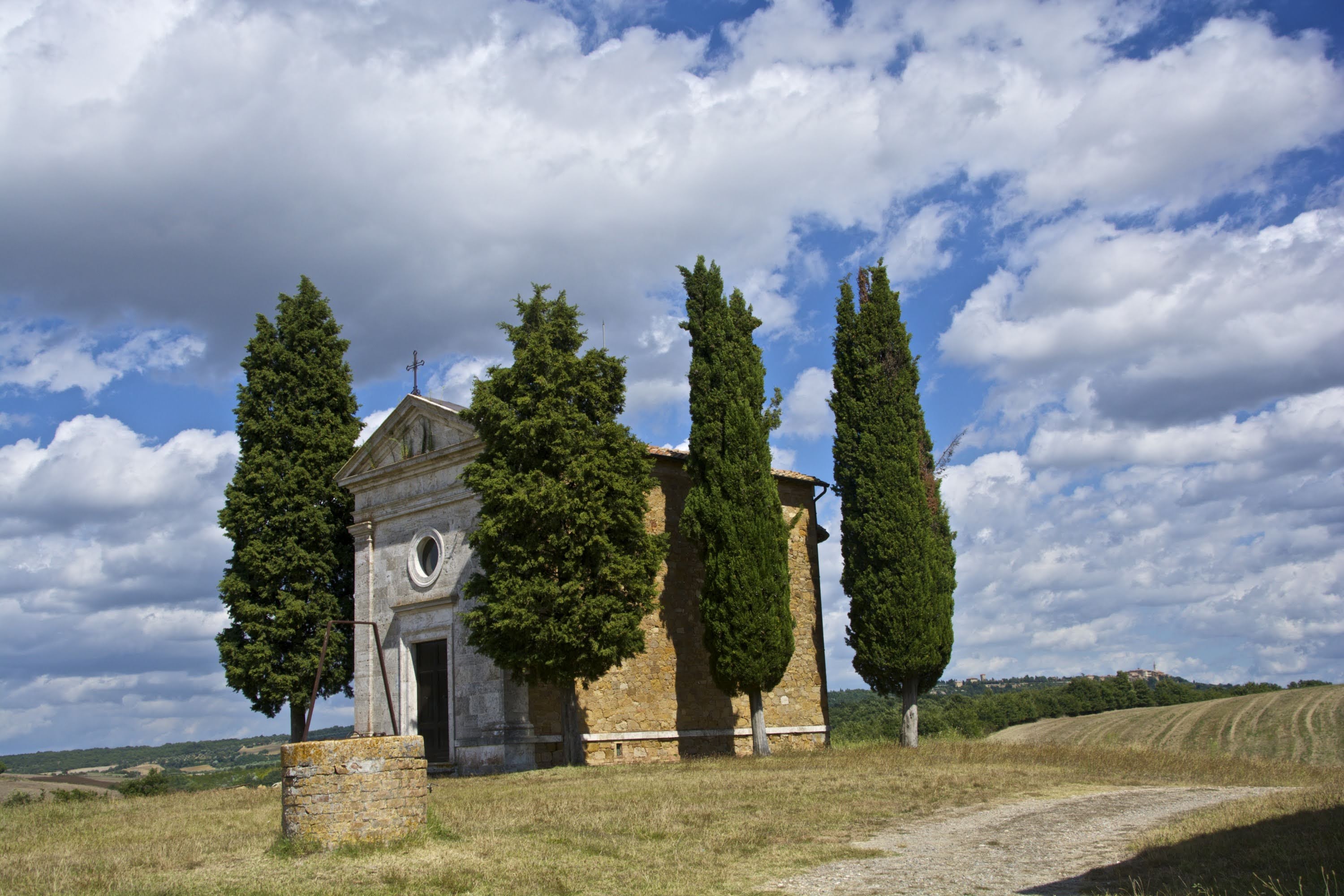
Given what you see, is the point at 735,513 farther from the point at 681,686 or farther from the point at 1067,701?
the point at 1067,701

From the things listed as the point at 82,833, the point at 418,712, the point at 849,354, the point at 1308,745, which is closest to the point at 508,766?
the point at 418,712

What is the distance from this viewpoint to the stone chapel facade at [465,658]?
1852cm

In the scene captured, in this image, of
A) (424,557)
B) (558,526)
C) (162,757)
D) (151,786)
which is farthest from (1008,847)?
(162,757)

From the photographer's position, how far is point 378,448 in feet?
71.6

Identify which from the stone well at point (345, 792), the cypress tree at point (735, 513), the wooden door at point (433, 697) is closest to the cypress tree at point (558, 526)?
the cypress tree at point (735, 513)

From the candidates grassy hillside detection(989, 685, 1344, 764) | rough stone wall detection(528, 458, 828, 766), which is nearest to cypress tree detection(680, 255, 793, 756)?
rough stone wall detection(528, 458, 828, 766)

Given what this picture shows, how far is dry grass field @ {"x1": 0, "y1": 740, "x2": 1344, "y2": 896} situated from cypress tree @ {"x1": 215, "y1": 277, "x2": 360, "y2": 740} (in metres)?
4.02

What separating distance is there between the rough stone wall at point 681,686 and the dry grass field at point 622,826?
1914 millimetres

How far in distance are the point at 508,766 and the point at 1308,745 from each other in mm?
23809

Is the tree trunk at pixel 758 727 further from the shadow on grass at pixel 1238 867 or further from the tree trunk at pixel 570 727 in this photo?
the shadow on grass at pixel 1238 867

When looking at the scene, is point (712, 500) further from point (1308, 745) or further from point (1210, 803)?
point (1308, 745)

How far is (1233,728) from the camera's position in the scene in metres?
32.7

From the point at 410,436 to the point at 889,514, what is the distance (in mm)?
10240

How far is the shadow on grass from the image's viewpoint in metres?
6.79
